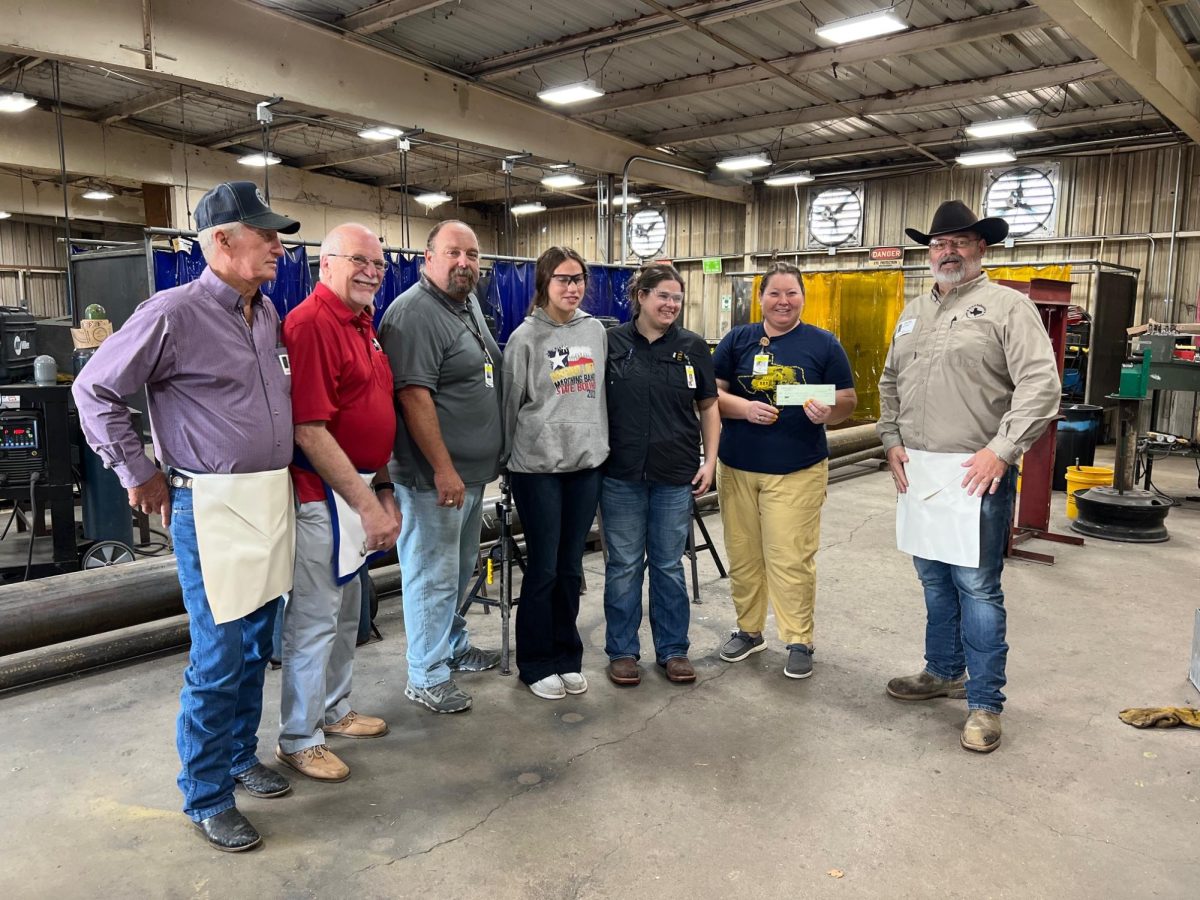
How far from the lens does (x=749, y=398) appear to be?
3.06 meters

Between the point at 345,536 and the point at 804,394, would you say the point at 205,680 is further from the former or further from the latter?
the point at 804,394

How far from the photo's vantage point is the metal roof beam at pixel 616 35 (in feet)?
20.7

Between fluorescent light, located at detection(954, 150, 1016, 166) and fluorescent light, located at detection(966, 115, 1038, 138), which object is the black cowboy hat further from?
fluorescent light, located at detection(954, 150, 1016, 166)

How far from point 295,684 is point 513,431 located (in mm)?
1012

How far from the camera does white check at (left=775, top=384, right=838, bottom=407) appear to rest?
287 cm

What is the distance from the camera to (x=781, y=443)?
2.96 meters

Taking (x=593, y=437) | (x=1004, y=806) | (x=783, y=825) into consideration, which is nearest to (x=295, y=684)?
(x=593, y=437)

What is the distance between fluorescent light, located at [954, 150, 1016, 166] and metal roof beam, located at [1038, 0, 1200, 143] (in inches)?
85.7

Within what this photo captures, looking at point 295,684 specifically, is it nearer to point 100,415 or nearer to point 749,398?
point 100,415

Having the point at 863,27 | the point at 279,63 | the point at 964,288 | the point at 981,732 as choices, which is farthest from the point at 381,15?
the point at 981,732

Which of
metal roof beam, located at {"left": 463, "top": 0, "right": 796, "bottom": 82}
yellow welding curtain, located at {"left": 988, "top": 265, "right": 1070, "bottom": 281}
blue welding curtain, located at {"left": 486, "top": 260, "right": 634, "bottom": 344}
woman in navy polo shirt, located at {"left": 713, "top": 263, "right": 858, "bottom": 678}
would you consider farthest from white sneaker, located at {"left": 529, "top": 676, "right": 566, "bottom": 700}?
yellow welding curtain, located at {"left": 988, "top": 265, "right": 1070, "bottom": 281}

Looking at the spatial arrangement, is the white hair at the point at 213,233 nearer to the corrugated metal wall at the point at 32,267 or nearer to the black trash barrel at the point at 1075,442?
the black trash barrel at the point at 1075,442

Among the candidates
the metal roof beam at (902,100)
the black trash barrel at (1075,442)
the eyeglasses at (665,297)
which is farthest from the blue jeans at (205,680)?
the metal roof beam at (902,100)

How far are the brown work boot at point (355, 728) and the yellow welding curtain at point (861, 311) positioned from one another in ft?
26.8
